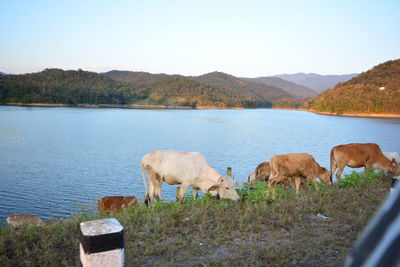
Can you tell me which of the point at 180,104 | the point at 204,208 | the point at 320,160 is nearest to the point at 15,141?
the point at 320,160

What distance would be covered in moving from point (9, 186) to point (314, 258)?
1388 cm

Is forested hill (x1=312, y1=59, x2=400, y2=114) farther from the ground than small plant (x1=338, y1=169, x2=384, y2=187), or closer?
farther from the ground

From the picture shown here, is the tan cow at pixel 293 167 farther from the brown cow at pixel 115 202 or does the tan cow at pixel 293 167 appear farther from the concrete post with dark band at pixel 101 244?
the concrete post with dark band at pixel 101 244

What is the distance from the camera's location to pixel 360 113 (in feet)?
266

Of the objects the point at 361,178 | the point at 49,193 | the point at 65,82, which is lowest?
the point at 49,193

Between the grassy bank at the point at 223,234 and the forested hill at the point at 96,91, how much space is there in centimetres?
9140

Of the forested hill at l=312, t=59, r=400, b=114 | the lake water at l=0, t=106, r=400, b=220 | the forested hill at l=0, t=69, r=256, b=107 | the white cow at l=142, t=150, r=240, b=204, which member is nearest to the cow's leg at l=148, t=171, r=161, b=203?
the white cow at l=142, t=150, r=240, b=204

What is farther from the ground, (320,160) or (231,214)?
(231,214)

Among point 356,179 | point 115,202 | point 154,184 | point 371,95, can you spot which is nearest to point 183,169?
point 154,184

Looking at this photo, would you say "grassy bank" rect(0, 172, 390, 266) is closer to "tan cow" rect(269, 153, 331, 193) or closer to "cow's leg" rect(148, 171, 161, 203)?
"tan cow" rect(269, 153, 331, 193)

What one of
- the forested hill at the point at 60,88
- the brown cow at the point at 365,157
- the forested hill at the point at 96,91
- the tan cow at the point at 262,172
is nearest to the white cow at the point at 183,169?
the tan cow at the point at 262,172

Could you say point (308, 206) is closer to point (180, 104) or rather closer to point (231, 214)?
point (231, 214)

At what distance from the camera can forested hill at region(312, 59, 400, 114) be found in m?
78.2

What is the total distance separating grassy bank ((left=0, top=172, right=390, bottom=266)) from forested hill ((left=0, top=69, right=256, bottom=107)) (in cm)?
9140
